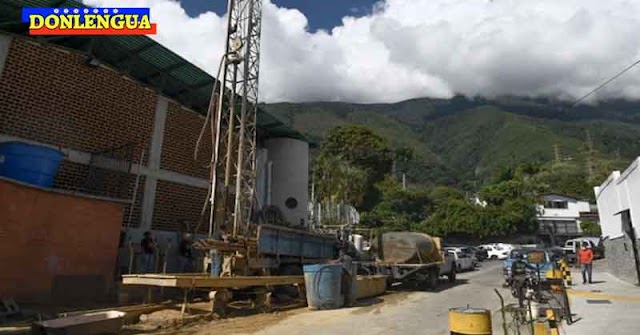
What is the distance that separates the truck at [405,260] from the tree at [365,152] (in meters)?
34.9

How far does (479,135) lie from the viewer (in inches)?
7067

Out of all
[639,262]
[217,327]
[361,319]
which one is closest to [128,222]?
[217,327]

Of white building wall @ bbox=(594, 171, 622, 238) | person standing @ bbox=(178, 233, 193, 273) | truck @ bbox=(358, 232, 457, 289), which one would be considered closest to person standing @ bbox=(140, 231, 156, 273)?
person standing @ bbox=(178, 233, 193, 273)

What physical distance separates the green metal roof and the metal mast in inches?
62.7

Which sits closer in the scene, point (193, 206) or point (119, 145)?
point (119, 145)

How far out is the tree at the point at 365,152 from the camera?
53.2 metres

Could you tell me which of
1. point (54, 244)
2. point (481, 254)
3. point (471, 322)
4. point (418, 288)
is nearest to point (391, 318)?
point (471, 322)

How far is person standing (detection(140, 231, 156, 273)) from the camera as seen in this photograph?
1432 centimetres

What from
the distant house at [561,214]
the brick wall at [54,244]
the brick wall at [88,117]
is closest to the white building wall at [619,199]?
the brick wall at [88,117]

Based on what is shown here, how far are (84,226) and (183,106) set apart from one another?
828cm

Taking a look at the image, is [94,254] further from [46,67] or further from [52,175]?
[46,67]

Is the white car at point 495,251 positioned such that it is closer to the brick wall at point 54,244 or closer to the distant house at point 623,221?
the distant house at point 623,221

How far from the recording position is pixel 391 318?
10273 millimetres

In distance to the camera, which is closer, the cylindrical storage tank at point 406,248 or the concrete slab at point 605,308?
the concrete slab at point 605,308
